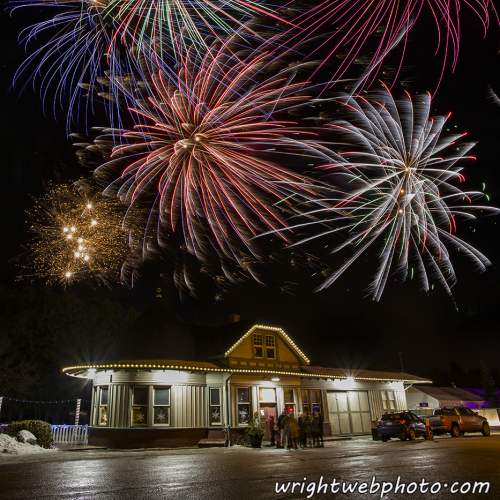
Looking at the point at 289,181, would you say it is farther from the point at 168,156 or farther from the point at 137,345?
the point at 137,345

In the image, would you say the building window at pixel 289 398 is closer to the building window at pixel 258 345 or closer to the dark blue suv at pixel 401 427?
the building window at pixel 258 345

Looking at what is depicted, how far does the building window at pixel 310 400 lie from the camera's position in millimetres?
25344

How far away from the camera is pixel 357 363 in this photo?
30.6 metres

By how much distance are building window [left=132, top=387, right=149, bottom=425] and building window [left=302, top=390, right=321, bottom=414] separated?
9.77m

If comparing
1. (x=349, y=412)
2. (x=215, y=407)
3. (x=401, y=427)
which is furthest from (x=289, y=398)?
(x=401, y=427)

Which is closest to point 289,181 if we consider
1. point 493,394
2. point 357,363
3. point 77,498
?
point 77,498

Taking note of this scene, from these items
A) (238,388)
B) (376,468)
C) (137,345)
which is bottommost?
(376,468)

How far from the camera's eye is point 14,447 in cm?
1567

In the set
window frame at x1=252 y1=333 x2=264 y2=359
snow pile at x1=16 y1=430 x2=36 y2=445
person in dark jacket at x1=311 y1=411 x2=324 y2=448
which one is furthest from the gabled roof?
snow pile at x1=16 y1=430 x2=36 y2=445

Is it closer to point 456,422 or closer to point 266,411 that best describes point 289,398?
point 266,411

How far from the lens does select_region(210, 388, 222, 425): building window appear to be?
2173cm

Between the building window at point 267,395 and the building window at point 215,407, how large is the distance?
2.71 m

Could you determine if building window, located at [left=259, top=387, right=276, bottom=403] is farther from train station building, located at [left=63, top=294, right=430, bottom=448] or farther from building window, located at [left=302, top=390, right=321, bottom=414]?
building window, located at [left=302, top=390, right=321, bottom=414]

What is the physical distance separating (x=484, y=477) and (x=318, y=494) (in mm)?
3105
